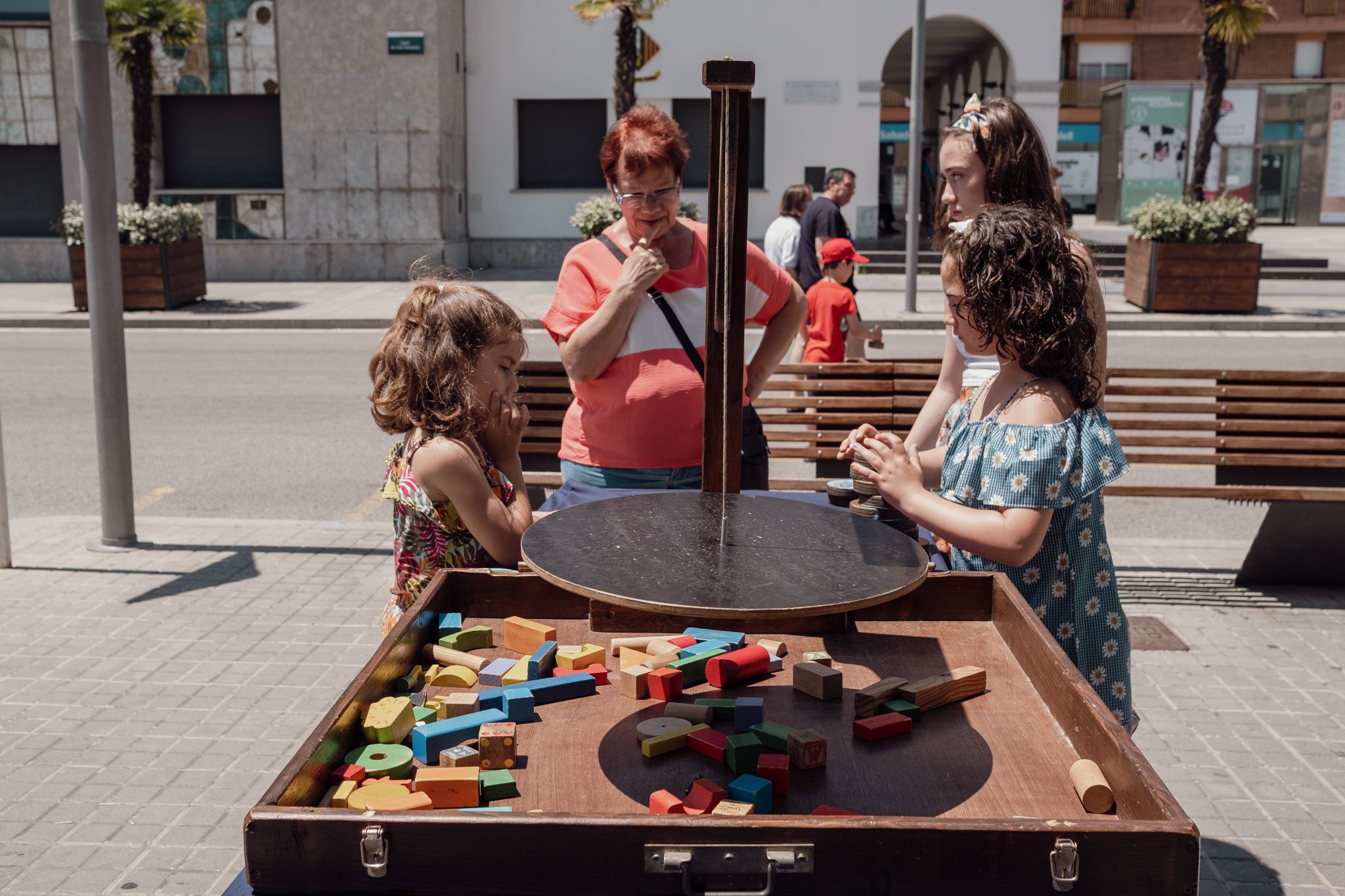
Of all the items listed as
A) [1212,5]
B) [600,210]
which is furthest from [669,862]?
[1212,5]

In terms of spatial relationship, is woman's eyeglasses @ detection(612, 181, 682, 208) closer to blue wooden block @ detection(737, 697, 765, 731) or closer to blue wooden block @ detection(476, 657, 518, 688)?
blue wooden block @ detection(476, 657, 518, 688)

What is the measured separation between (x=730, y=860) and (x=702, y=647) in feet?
2.87

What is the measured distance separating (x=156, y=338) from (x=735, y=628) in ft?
46.0

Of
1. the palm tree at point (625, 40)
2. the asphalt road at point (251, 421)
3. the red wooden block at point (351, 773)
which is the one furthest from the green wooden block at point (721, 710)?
the palm tree at point (625, 40)

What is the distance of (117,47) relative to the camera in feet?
58.0

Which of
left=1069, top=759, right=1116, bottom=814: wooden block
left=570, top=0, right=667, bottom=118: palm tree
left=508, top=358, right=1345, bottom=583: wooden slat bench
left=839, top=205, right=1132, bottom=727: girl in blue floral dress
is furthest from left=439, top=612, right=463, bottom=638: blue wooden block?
left=570, top=0, right=667, bottom=118: palm tree

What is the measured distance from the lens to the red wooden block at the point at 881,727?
2.00m

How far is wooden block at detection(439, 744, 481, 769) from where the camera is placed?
186 cm

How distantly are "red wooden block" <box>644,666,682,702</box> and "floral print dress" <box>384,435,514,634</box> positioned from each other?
0.75 m

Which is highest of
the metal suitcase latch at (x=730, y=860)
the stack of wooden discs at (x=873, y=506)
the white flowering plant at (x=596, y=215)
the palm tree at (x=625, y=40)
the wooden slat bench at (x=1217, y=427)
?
the palm tree at (x=625, y=40)

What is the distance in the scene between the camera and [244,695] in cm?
445

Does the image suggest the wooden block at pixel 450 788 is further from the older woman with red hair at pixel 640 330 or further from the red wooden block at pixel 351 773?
the older woman with red hair at pixel 640 330

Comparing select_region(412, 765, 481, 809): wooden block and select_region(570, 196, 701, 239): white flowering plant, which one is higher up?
select_region(570, 196, 701, 239): white flowering plant

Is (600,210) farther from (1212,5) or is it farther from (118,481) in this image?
(118,481)
